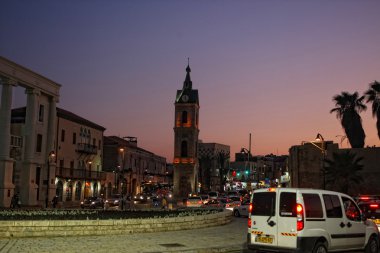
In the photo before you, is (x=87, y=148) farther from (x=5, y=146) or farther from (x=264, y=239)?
(x=264, y=239)

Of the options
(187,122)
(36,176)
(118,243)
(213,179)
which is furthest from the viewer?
(213,179)

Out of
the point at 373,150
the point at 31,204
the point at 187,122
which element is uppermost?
the point at 187,122

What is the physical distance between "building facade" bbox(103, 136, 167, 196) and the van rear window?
192 feet

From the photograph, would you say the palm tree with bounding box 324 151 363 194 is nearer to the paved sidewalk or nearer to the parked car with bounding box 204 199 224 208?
the parked car with bounding box 204 199 224 208

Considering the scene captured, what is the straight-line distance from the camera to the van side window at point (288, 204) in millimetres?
12445

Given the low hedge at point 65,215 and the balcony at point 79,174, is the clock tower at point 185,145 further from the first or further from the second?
the low hedge at point 65,215

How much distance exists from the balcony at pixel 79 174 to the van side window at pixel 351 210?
52353mm

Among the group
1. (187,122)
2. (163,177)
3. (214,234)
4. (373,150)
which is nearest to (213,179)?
(163,177)

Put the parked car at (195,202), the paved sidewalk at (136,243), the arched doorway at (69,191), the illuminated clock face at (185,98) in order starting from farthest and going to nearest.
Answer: the illuminated clock face at (185,98)
the arched doorway at (69,191)
the parked car at (195,202)
the paved sidewalk at (136,243)

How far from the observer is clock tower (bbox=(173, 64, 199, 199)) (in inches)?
4082

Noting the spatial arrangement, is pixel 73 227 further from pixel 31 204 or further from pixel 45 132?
pixel 45 132

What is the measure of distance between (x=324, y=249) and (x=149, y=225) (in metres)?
8.54

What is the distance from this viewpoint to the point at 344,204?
13.8 m

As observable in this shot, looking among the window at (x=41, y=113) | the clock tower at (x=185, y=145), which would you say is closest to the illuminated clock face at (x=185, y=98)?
the clock tower at (x=185, y=145)
